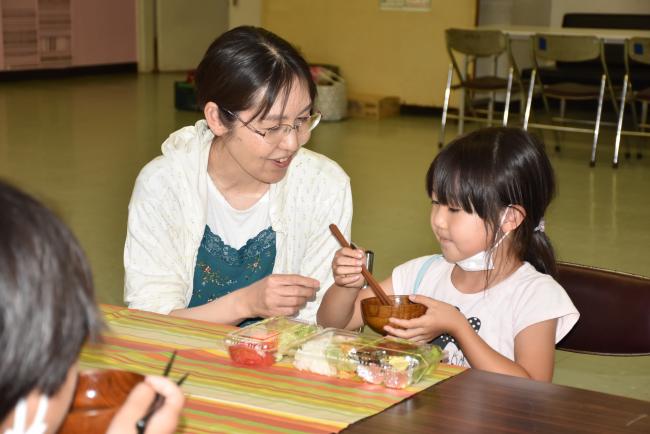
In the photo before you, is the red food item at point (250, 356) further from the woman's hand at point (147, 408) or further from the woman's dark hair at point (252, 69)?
the woman's dark hair at point (252, 69)

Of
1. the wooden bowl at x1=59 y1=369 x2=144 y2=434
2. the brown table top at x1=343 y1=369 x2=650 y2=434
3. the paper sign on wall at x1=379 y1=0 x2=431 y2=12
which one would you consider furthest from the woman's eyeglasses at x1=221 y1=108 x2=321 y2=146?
the paper sign on wall at x1=379 y1=0 x2=431 y2=12

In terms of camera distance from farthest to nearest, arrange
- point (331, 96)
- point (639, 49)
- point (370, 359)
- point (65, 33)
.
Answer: point (65, 33)
point (331, 96)
point (639, 49)
point (370, 359)

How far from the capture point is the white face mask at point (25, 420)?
0.71 m

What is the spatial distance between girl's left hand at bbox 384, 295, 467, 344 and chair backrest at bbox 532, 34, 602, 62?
5.17 m

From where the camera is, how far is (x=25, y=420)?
73 centimetres

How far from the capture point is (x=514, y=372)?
1.53 meters

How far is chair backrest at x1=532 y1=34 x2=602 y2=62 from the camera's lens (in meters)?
6.30

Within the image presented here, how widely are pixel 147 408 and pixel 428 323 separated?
2.16 feet

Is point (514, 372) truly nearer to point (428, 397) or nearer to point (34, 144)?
point (428, 397)

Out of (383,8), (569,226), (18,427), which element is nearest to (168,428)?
(18,427)

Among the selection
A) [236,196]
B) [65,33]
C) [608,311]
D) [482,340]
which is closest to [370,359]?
[482,340]

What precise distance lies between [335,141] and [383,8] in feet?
6.58

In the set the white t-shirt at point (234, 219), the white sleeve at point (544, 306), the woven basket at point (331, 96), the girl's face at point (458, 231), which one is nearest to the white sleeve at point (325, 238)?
the white t-shirt at point (234, 219)

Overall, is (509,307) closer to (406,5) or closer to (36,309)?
(36,309)
